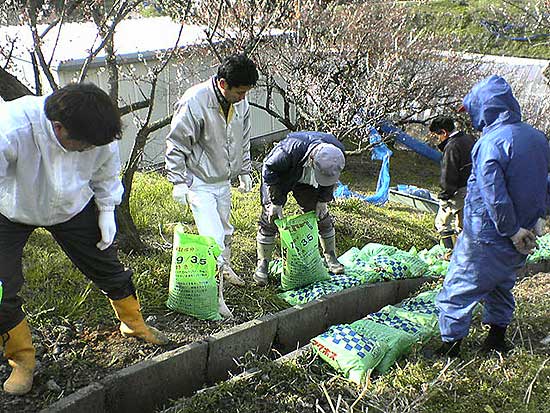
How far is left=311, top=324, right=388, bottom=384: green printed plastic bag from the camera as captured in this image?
3.24 metres

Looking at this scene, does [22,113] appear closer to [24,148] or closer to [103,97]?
[24,148]

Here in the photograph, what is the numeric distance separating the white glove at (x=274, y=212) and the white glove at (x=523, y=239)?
1780 millimetres

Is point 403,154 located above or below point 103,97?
below

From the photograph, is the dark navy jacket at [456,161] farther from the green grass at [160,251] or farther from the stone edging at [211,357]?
the stone edging at [211,357]

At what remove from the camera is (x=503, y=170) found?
308 centimetres

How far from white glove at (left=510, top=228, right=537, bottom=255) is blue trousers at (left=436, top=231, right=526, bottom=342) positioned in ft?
0.27

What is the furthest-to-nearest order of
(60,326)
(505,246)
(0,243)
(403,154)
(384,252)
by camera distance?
(403,154), (384,252), (60,326), (505,246), (0,243)

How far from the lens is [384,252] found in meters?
5.13

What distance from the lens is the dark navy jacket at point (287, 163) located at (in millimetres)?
4152

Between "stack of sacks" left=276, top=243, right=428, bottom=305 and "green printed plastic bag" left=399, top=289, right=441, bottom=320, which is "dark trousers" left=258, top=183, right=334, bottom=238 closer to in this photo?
"stack of sacks" left=276, top=243, right=428, bottom=305

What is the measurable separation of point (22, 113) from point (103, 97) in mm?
406

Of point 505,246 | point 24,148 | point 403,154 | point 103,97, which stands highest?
point 103,97

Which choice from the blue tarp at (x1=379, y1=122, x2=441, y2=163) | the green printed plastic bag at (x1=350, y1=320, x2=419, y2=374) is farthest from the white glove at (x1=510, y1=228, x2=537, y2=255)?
the blue tarp at (x1=379, y1=122, x2=441, y2=163)

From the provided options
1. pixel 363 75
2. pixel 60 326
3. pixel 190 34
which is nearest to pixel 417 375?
pixel 60 326
